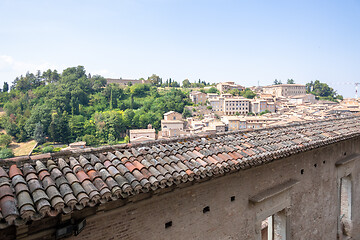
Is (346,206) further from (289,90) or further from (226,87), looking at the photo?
(289,90)

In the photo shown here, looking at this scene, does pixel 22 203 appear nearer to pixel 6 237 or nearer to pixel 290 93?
pixel 6 237

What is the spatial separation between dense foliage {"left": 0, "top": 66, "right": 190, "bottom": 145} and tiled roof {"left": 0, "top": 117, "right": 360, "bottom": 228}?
65.8 m

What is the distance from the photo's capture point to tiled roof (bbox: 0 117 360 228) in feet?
7.76

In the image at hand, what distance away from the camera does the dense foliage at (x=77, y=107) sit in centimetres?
6969

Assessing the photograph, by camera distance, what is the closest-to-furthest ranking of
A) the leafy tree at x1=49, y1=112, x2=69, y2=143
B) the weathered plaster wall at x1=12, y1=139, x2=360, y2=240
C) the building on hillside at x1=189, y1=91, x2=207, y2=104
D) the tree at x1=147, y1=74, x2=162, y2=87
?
the weathered plaster wall at x1=12, y1=139, x2=360, y2=240
the leafy tree at x1=49, y1=112, x2=69, y2=143
the building on hillside at x1=189, y1=91, x2=207, y2=104
the tree at x1=147, y1=74, x2=162, y2=87

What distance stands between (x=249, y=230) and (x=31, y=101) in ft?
313

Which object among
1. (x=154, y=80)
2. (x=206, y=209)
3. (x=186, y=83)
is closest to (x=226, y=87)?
(x=186, y=83)

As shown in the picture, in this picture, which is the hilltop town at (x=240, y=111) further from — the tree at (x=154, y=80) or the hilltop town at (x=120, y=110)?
the tree at (x=154, y=80)

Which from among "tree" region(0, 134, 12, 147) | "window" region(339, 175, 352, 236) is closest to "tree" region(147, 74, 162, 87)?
"tree" region(0, 134, 12, 147)

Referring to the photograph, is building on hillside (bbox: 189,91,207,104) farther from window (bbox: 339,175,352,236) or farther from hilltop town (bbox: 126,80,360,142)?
window (bbox: 339,175,352,236)

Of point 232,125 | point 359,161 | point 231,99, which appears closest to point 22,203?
point 359,161

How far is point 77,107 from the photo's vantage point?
85.1 meters

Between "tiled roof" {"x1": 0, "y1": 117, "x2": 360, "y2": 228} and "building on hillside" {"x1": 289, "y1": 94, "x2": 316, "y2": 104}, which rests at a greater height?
"building on hillside" {"x1": 289, "y1": 94, "x2": 316, "y2": 104}

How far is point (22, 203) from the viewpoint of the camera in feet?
7.35
